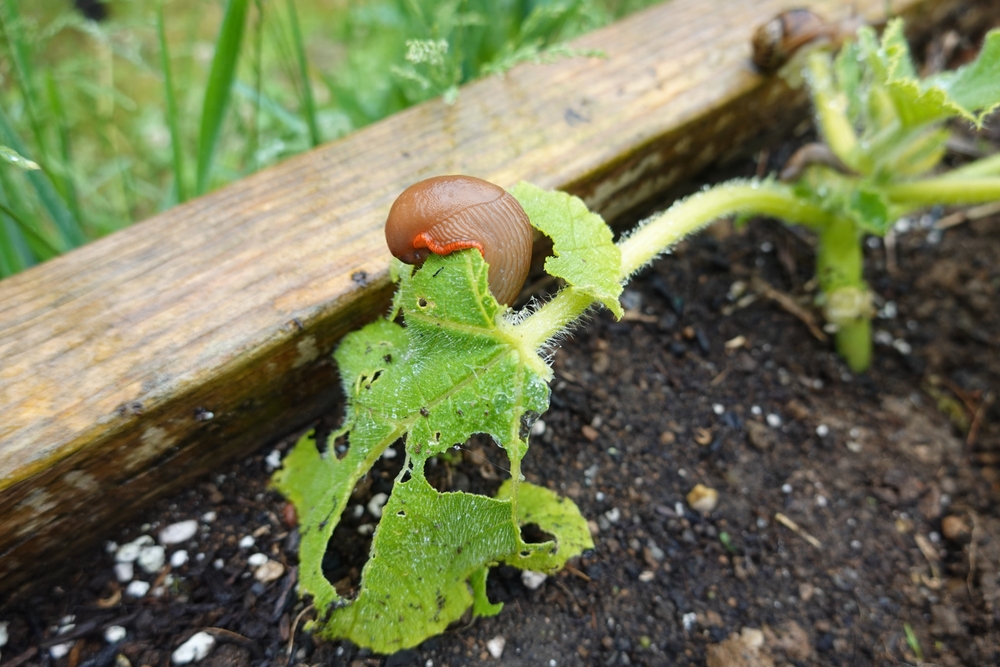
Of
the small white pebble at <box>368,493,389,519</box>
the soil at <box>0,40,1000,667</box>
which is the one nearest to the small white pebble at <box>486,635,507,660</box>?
the soil at <box>0,40,1000,667</box>

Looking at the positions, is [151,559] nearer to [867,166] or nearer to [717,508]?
[717,508]

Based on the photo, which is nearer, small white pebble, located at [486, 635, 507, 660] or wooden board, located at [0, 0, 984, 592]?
wooden board, located at [0, 0, 984, 592]

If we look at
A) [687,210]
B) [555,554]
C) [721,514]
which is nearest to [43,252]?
[555,554]

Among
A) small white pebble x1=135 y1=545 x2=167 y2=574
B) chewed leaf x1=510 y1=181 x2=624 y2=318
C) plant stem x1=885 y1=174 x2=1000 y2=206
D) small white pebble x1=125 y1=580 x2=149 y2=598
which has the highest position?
chewed leaf x1=510 y1=181 x2=624 y2=318

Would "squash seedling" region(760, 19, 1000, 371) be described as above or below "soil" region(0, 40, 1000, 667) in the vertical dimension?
above

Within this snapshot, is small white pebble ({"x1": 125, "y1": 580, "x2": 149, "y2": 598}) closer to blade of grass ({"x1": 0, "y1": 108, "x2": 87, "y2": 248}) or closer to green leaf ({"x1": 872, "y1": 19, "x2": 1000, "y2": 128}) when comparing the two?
blade of grass ({"x1": 0, "y1": 108, "x2": 87, "y2": 248})

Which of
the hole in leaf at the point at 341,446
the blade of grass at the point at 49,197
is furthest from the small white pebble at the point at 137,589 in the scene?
the blade of grass at the point at 49,197
